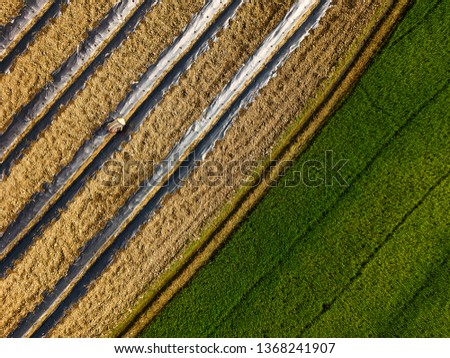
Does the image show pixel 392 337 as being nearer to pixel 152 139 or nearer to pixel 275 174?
pixel 275 174

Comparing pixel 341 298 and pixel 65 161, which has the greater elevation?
pixel 341 298

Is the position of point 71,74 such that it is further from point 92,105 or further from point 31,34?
point 31,34

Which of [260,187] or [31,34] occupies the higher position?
[260,187]

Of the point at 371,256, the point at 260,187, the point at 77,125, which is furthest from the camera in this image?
the point at 77,125

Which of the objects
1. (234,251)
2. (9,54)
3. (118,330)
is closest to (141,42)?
(9,54)

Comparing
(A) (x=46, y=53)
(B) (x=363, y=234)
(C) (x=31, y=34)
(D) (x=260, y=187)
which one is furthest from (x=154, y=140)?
(B) (x=363, y=234)

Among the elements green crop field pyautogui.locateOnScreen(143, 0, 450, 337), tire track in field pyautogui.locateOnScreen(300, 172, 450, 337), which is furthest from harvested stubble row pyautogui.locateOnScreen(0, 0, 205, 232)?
tire track in field pyautogui.locateOnScreen(300, 172, 450, 337)
